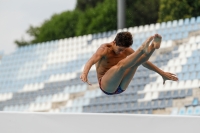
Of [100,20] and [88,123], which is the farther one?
[100,20]

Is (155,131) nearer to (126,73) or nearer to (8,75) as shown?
(126,73)

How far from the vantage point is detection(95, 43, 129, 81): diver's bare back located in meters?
6.67

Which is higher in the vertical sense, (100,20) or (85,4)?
(85,4)

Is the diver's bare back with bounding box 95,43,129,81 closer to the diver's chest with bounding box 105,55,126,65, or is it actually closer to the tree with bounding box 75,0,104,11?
the diver's chest with bounding box 105,55,126,65

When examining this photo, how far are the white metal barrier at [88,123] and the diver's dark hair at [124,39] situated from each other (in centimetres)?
170

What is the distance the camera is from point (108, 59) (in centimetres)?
682

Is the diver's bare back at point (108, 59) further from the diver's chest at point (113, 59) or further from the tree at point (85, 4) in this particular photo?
the tree at point (85, 4)

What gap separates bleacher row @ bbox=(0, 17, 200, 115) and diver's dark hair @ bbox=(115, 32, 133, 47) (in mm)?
5956

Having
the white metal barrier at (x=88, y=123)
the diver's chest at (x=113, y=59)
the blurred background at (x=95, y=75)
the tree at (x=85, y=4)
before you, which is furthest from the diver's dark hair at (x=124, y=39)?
the tree at (x=85, y=4)

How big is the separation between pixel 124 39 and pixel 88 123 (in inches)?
70.1

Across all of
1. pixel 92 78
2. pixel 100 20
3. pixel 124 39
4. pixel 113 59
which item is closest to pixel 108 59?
pixel 113 59

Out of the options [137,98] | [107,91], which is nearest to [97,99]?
[137,98]

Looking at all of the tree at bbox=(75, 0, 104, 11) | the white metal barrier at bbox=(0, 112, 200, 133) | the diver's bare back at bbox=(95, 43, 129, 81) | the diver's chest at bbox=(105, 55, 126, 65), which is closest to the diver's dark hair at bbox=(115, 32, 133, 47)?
the diver's bare back at bbox=(95, 43, 129, 81)

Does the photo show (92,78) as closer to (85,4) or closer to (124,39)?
(124,39)
